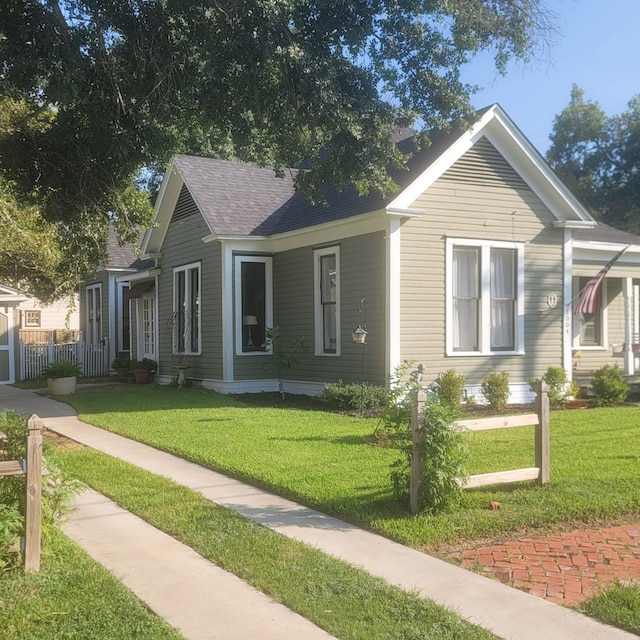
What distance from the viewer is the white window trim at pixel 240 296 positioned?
16.9 meters

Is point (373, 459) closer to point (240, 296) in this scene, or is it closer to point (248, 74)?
point (248, 74)

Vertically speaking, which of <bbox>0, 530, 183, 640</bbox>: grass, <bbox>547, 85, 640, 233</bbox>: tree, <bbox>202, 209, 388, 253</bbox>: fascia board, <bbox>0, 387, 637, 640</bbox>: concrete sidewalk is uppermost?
<bbox>547, 85, 640, 233</bbox>: tree

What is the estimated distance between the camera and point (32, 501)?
17.0 feet

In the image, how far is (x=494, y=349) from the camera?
1534 centimetres

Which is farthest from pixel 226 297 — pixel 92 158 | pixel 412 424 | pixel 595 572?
pixel 595 572

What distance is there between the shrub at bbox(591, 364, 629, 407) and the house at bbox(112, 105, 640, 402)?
102cm

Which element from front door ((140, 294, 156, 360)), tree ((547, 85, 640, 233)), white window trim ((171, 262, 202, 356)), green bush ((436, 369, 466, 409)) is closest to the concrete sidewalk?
green bush ((436, 369, 466, 409))

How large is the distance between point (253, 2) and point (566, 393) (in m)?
10.4

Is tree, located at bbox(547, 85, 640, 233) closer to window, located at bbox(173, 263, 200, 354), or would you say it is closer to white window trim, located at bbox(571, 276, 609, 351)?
white window trim, located at bbox(571, 276, 609, 351)

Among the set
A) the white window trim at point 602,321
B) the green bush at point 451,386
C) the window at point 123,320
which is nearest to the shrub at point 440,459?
the green bush at point 451,386

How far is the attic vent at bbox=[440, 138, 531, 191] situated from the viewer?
584 inches

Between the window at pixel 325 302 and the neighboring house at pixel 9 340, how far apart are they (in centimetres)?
1050

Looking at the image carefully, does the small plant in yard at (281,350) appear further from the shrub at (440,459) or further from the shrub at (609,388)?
the shrub at (440,459)

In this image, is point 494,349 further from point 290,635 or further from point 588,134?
point 588,134
